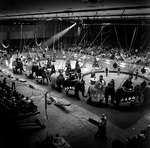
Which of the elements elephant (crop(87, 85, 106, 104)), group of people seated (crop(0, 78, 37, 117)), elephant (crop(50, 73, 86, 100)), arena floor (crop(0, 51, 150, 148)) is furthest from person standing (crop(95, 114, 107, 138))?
elephant (crop(50, 73, 86, 100))

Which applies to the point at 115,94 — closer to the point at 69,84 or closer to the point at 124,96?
the point at 124,96

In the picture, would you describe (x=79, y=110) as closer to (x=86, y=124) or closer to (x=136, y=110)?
(x=86, y=124)

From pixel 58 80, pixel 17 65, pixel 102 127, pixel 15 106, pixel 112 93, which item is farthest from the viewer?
pixel 17 65

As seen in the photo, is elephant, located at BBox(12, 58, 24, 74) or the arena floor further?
elephant, located at BBox(12, 58, 24, 74)

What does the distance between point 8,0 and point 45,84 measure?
7.47 m

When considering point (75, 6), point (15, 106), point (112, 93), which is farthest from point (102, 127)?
point (75, 6)

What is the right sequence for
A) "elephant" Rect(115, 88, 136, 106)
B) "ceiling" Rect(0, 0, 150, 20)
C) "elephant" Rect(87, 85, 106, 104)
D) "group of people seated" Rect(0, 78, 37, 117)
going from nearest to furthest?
"ceiling" Rect(0, 0, 150, 20)
"group of people seated" Rect(0, 78, 37, 117)
"elephant" Rect(115, 88, 136, 106)
"elephant" Rect(87, 85, 106, 104)

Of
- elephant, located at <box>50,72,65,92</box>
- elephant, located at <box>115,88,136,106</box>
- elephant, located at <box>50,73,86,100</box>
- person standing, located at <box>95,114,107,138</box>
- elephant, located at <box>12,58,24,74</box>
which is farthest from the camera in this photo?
elephant, located at <box>12,58,24,74</box>

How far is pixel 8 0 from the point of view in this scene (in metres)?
4.01

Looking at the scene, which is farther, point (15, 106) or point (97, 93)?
point (97, 93)

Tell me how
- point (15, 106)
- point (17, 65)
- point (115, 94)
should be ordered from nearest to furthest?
point (15, 106) < point (115, 94) < point (17, 65)

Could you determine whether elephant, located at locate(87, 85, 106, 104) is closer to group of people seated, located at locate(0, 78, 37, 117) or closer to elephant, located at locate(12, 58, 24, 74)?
group of people seated, located at locate(0, 78, 37, 117)

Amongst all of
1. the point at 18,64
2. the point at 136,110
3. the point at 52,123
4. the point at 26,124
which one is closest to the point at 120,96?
the point at 136,110

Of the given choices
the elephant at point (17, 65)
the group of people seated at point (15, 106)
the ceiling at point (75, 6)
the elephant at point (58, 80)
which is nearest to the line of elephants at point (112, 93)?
the elephant at point (58, 80)
